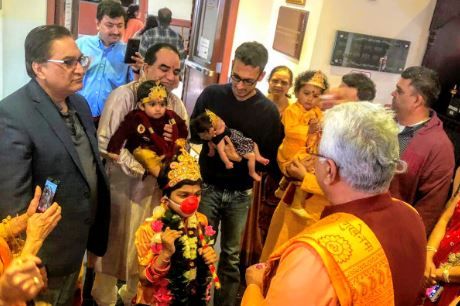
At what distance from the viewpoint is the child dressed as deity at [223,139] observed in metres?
2.35

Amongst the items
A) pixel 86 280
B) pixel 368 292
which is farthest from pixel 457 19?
pixel 86 280

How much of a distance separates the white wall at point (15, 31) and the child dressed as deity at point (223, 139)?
207 centimetres

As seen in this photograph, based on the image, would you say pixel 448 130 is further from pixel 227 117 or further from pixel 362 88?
pixel 227 117

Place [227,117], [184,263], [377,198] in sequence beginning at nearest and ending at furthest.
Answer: [377,198] → [184,263] → [227,117]

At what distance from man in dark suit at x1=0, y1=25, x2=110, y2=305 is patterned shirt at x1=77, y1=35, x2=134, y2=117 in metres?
1.06

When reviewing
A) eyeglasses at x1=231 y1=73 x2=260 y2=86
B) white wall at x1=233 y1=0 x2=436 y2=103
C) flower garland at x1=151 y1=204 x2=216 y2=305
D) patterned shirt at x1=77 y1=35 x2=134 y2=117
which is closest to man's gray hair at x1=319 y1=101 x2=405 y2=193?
flower garland at x1=151 y1=204 x2=216 y2=305

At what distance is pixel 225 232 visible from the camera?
8.58 ft

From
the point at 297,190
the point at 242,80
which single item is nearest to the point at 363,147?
the point at 297,190

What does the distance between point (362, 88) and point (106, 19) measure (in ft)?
6.15

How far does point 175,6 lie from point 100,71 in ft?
24.4

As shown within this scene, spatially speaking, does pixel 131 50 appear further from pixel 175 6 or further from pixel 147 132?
pixel 175 6

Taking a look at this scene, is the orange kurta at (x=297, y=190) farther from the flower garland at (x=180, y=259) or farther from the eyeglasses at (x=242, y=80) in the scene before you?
the flower garland at (x=180, y=259)

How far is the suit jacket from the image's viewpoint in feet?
5.50

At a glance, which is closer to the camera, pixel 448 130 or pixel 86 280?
pixel 86 280
